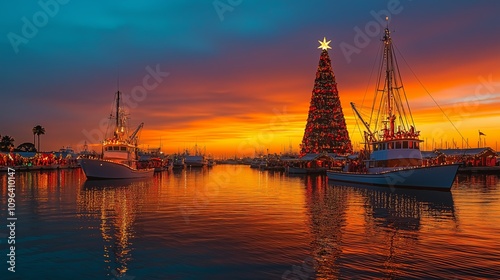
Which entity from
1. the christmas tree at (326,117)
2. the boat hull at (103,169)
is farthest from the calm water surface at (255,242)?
the christmas tree at (326,117)

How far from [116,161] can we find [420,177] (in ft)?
168

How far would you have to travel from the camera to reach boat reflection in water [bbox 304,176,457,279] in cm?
1377

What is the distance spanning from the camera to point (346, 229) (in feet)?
68.2

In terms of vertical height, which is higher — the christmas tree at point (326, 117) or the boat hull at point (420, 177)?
the christmas tree at point (326, 117)

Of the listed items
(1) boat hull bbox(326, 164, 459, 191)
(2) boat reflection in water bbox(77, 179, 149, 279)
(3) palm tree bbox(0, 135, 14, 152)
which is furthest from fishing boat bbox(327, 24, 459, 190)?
(3) palm tree bbox(0, 135, 14, 152)

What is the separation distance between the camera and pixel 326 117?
10650cm

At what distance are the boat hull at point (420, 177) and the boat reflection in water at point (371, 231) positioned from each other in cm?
732

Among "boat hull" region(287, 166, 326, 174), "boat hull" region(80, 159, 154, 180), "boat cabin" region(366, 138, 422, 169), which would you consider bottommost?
"boat hull" region(287, 166, 326, 174)

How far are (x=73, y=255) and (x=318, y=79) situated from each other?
98.6m

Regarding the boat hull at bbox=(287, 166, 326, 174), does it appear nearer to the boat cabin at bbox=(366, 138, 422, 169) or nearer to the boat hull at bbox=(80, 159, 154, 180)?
the boat hull at bbox=(80, 159, 154, 180)

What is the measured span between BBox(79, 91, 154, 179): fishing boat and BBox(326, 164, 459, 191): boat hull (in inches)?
1643

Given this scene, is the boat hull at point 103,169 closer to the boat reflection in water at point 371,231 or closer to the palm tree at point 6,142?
the boat reflection in water at point 371,231

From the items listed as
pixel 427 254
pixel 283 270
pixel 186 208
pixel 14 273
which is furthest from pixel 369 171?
pixel 14 273

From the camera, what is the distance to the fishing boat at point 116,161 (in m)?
64.9
